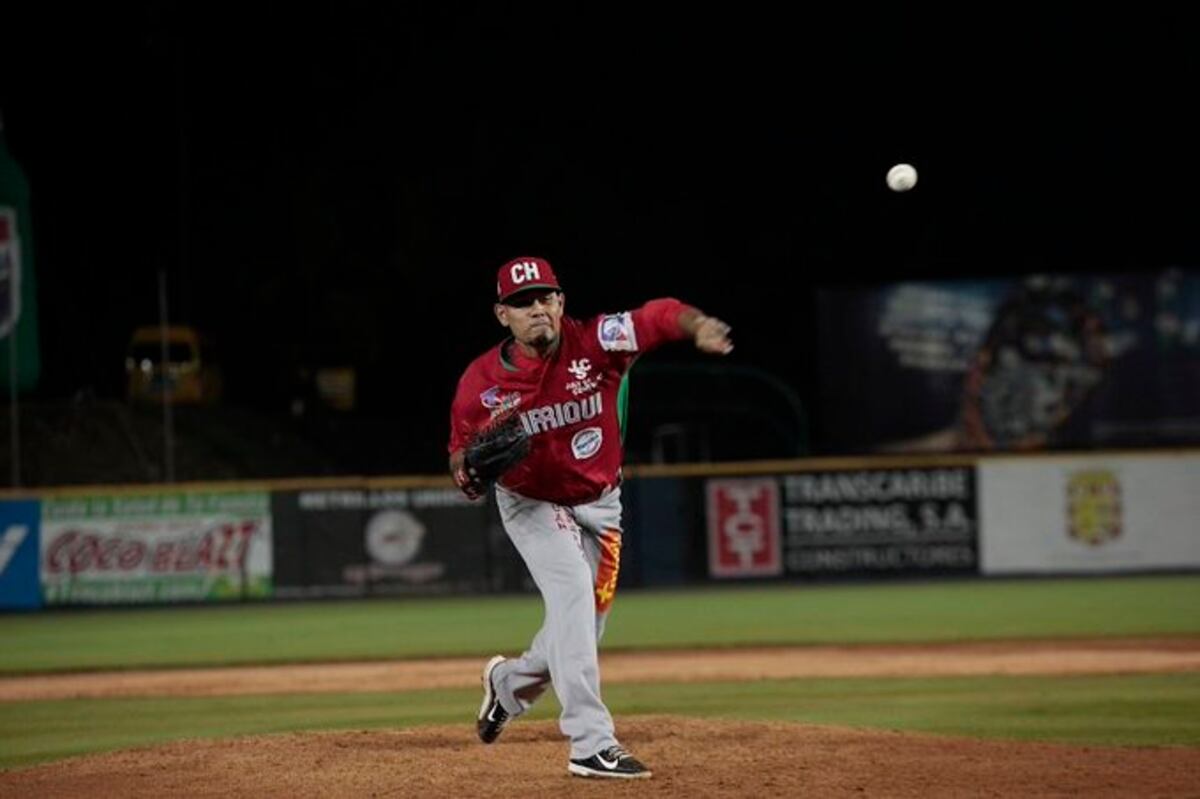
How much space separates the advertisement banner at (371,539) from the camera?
21641mm

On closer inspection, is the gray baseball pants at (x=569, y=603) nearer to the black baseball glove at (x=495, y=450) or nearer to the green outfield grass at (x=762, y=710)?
the black baseball glove at (x=495, y=450)

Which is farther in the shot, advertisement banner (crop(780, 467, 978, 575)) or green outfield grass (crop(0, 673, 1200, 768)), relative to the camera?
advertisement banner (crop(780, 467, 978, 575))

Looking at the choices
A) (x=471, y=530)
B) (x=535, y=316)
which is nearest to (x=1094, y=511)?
(x=471, y=530)

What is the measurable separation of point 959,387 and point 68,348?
17047 mm

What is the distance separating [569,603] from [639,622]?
35.4 feet

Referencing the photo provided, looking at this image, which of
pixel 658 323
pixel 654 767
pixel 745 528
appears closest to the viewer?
pixel 658 323

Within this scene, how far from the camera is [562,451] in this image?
7207 millimetres

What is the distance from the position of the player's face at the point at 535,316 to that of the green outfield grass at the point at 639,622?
807cm

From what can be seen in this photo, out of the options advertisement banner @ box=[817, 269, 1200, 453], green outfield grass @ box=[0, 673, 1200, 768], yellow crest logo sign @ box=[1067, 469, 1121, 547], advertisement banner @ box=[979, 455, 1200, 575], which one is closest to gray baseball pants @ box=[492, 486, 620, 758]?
green outfield grass @ box=[0, 673, 1200, 768]

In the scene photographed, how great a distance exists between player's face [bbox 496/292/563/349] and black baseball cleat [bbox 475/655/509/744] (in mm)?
1528

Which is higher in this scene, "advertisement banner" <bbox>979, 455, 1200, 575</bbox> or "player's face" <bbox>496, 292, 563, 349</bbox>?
"player's face" <bbox>496, 292, 563, 349</bbox>

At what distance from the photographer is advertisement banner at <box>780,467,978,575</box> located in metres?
21.8

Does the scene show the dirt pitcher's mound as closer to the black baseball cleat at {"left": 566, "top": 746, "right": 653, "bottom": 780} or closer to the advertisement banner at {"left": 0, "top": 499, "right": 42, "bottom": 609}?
the black baseball cleat at {"left": 566, "top": 746, "right": 653, "bottom": 780}

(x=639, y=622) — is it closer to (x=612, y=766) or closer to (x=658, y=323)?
(x=612, y=766)
